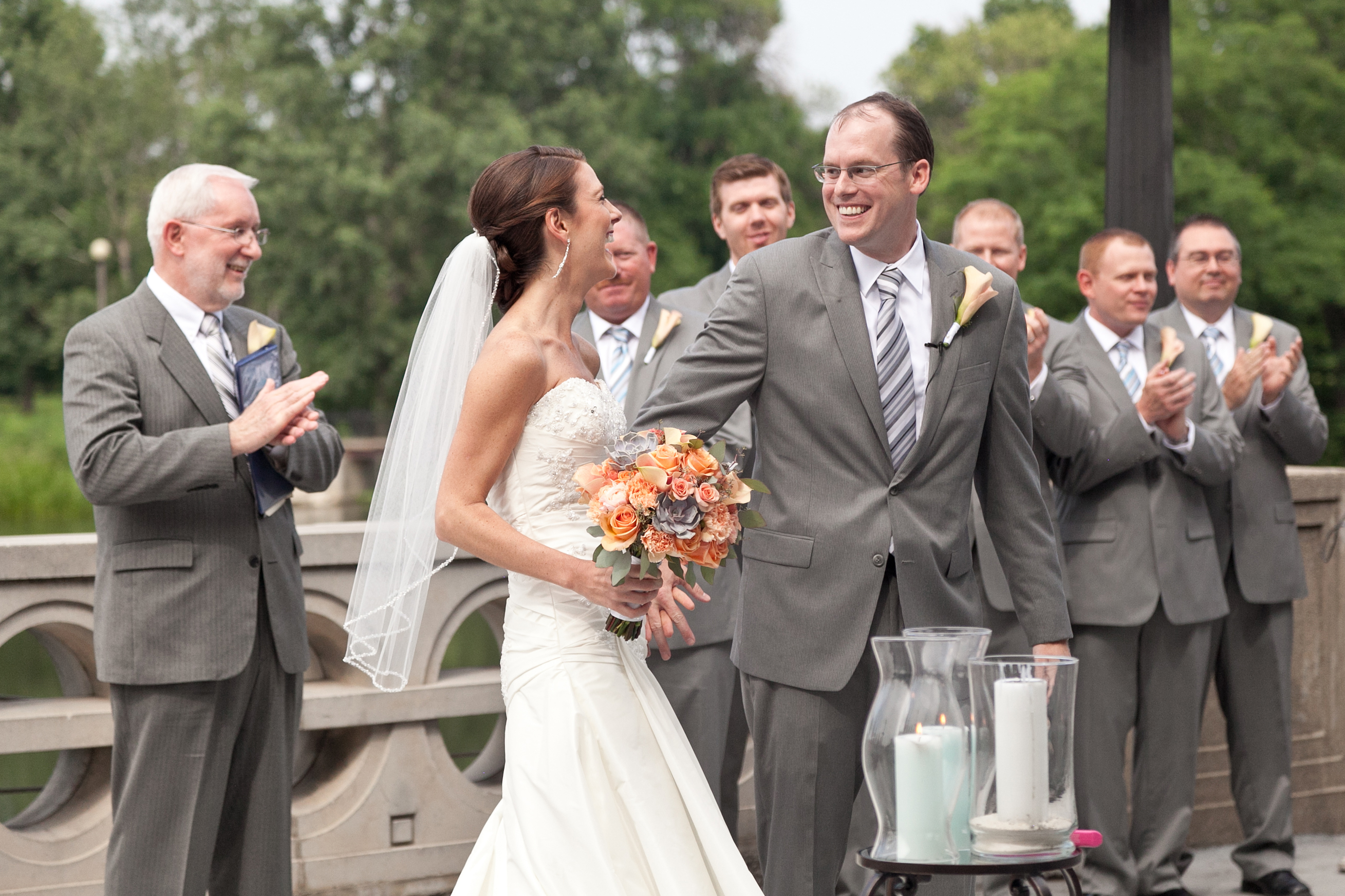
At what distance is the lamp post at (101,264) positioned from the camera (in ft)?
111

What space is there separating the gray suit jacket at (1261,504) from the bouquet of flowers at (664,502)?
349 centimetres

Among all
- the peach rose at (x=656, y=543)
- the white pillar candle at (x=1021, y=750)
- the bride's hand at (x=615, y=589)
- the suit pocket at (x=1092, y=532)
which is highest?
the peach rose at (x=656, y=543)

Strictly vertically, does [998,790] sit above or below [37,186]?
below

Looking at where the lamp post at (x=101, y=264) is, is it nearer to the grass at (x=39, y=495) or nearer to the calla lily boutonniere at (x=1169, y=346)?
the grass at (x=39, y=495)

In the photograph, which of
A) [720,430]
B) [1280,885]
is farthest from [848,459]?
[1280,885]

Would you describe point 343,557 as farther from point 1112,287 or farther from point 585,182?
point 1112,287

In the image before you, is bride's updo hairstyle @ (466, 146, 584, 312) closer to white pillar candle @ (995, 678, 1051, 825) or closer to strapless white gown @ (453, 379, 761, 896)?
strapless white gown @ (453, 379, 761, 896)

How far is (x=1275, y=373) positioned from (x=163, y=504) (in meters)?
4.25

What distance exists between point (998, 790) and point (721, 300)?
1488 mm

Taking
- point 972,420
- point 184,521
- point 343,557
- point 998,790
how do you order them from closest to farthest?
1. point 998,790
2. point 972,420
3. point 184,521
4. point 343,557

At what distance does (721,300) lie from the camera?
3.75m

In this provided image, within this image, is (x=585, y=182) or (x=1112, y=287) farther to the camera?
(x=1112, y=287)

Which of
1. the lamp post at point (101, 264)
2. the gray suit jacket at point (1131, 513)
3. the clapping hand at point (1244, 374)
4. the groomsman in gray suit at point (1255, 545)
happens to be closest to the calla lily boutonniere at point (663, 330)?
the gray suit jacket at point (1131, 513)

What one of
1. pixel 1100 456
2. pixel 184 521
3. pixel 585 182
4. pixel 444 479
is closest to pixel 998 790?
pixel 444 479
